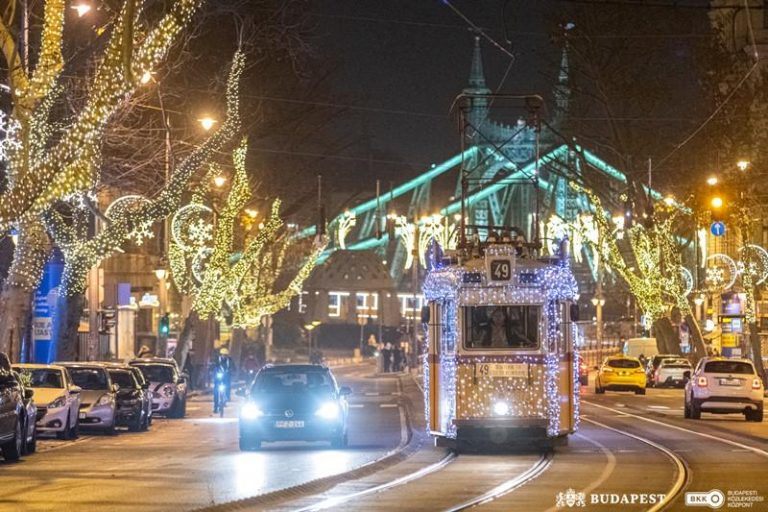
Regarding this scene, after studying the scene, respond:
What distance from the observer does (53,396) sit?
3156cm

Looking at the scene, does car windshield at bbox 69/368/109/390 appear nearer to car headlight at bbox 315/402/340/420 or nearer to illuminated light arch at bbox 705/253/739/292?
car headlight at bbox 315/402/340/420

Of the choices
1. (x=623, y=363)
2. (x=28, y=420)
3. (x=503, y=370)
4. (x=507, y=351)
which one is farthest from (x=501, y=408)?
(x=623, y=363)

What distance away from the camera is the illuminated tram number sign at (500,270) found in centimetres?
2556

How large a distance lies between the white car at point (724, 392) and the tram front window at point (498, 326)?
606 inches

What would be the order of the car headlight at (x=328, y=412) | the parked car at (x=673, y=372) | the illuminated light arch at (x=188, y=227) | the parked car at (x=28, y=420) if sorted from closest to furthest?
1. the parked car at (x=28, y=420)
2. the car headlight at (x=328, y=412)
3. the illuminated light arch at (x=188, y=227)
4. the parked car at (x=673, y=372)

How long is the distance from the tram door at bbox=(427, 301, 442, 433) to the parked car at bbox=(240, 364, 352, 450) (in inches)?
107

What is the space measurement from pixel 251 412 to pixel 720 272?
49863mm

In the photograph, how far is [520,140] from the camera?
6496 inches

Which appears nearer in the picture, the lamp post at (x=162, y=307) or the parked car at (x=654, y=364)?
the lamp post at (x=162, y=307)

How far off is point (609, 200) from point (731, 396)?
37760 millimetres

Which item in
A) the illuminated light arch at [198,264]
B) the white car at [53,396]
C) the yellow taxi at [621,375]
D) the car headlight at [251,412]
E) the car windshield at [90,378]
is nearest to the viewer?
the car headlight at [251,412]

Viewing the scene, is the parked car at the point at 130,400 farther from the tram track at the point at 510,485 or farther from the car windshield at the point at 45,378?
the tram track at the point at 510,485

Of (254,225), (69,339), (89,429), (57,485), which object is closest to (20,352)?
(69,339)

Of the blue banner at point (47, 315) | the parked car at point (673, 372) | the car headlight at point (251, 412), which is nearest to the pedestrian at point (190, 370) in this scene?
the blue banner at point (47, 315)
